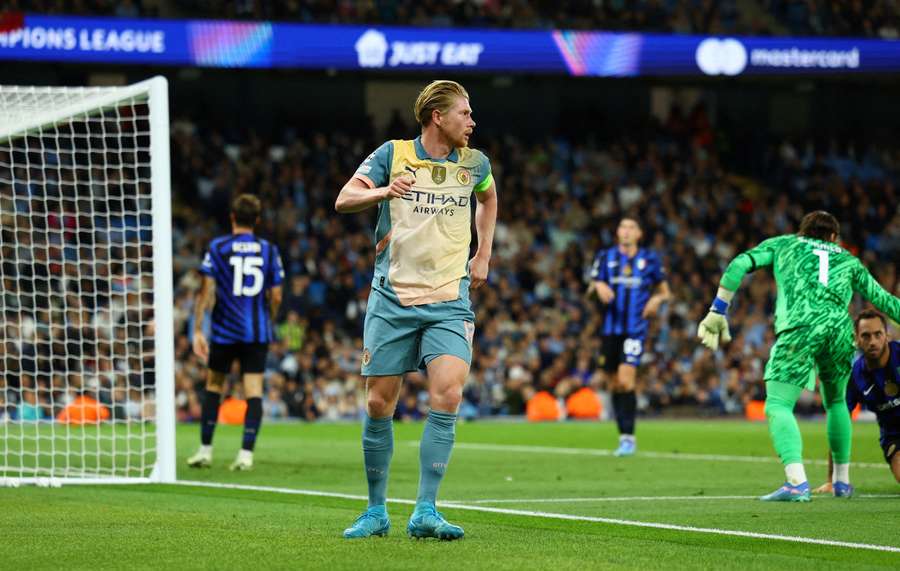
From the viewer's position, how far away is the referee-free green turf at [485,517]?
5.74 metres

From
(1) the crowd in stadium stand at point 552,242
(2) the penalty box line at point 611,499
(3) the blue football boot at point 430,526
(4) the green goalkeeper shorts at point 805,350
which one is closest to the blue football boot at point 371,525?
(3) the blue football boot at point 430,526

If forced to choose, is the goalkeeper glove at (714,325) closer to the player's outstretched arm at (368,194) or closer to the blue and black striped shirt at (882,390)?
the blue and black striped shirt at (882,390)

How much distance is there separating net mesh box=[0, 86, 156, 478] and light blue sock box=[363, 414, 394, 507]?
4.65 metres

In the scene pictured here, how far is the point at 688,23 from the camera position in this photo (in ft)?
94.9

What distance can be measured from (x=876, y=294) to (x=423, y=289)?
349 cm

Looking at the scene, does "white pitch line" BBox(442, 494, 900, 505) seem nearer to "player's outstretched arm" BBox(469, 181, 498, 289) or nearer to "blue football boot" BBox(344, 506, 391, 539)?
"blue football boot" BBox(344, 506, 391, 539)

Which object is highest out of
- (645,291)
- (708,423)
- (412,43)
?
(412,43)

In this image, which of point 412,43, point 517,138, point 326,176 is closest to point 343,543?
point 412,43

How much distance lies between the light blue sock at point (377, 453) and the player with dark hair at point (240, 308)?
16.7 feet

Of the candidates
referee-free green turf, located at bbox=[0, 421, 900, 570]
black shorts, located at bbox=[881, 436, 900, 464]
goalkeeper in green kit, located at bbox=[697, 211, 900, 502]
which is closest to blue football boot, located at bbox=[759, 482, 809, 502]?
goalkeeper in green kit, located at bbox=[697, 211, 900, 502]

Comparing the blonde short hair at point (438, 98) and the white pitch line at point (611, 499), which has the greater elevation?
the blonde short hair at point (438, 98)

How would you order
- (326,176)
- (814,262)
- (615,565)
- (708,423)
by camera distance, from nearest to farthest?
(615,565) → (814,262) → (708,423) → (326,176)

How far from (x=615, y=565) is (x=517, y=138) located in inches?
1068

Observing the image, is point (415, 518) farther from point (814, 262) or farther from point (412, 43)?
point (412, 43)
